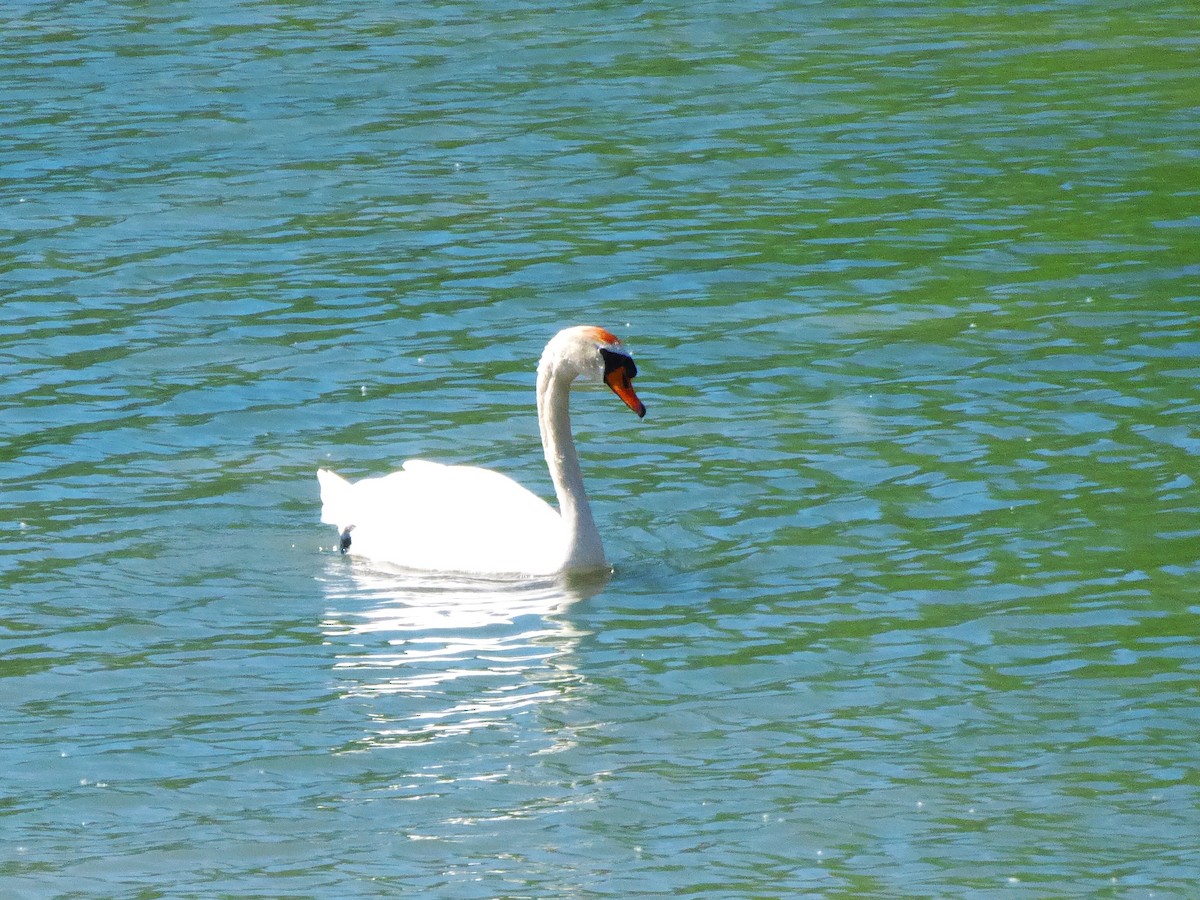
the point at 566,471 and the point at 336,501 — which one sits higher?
the point at 566,471

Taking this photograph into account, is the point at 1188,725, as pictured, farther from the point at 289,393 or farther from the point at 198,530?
the point at 289,393

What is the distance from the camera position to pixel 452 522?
1280 centimetres

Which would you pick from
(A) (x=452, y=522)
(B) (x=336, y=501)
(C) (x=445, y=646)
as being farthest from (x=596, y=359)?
(C) (x=445, y=646)

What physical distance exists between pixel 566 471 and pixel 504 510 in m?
0.40

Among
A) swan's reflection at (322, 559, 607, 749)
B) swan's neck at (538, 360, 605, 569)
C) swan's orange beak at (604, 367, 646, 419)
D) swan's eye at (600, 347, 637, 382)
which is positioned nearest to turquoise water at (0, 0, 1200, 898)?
swan's reflection at (322, 559, 607, 749)

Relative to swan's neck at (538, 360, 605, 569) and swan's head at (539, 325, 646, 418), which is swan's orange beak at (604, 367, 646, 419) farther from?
swan's neck at (538, 360, 605, 569)

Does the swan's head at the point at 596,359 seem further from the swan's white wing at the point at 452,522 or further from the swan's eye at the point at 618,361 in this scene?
the swan's white wing at the point at 452,522

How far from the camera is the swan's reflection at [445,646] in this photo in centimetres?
1071

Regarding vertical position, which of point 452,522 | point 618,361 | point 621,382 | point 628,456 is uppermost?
point 618,361

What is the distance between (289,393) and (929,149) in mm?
8068

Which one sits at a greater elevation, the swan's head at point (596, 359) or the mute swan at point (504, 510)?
the swan's head at point (596, 359)

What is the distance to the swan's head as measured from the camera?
1259cm

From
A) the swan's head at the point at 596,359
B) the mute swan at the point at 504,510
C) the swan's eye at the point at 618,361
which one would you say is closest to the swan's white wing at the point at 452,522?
the mute swan at the point at 504,510

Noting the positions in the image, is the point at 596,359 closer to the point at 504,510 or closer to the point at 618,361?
the point at 618,361
